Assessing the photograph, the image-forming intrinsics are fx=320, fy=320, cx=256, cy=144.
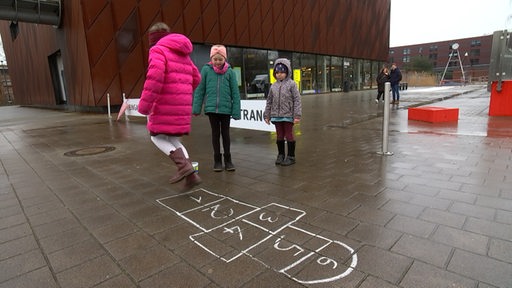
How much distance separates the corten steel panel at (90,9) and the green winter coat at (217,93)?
13.1 metres

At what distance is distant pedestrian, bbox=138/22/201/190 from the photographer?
3.57 meters

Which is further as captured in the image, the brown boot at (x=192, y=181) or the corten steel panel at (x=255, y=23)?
the corten steel panel at (x=255, y=23)

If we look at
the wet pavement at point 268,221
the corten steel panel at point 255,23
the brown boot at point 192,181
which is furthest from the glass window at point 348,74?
the brown boot at point 192,181

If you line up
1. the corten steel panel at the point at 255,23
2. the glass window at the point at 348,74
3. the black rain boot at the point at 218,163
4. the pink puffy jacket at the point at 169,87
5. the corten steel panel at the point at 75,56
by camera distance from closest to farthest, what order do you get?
the pink puffy jacket at the point at 169,87 < the black rain boot at the point at 218,163 < the corten steel panel at the point at 75,56 < the corten steel panel at the point at 255,23 < the glass window at the point at 348,74

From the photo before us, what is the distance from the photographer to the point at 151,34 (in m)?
3.74

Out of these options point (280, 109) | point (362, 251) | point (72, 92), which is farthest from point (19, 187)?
point (72, 92)

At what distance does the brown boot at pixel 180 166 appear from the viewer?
3.80 metres

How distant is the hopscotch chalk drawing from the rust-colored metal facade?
14225mm

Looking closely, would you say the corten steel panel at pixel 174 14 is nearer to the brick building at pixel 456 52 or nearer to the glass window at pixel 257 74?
the glass window at pixel 257 74

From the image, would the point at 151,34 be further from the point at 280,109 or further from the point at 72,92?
the point at 72,92

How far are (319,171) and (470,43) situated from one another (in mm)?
110019

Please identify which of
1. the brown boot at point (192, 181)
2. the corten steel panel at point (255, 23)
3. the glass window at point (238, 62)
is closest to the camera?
the brown boot at point (192, 181)

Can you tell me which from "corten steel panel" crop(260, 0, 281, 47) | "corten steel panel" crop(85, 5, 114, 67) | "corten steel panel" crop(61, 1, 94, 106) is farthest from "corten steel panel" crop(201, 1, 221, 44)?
"corten steel panel" crop(61, 1, 94, 106)

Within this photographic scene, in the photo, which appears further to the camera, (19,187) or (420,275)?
(19,187)
